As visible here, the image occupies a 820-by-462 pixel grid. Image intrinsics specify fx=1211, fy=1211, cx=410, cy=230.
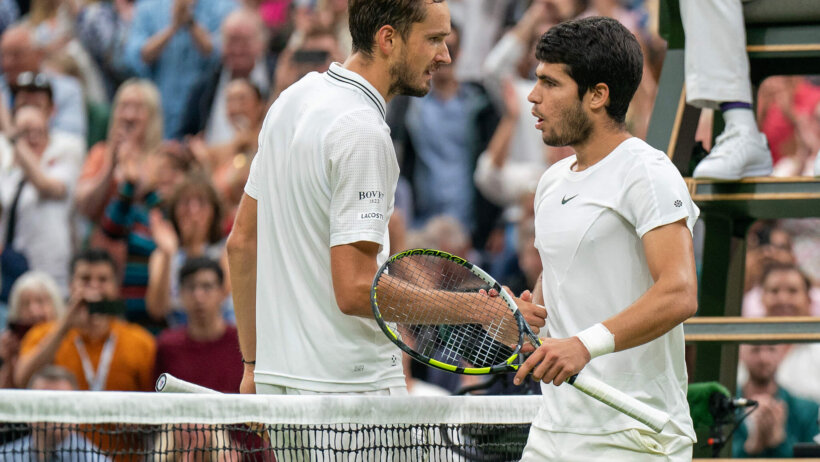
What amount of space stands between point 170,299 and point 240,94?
1534mm

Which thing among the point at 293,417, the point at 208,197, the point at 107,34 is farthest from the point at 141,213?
the point at 293,417

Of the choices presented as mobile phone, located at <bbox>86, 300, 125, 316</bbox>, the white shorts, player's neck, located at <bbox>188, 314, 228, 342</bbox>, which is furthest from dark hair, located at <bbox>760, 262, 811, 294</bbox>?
the white shorts

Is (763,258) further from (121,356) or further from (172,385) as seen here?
(172,385)

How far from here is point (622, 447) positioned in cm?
277

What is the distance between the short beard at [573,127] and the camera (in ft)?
9.40

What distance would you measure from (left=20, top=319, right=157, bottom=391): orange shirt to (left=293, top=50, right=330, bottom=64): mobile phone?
192cm

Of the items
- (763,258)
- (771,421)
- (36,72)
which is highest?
(36,72)

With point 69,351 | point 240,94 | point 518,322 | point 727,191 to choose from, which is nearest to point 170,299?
point 69,351

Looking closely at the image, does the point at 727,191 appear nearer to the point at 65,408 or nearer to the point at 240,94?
the point at 65,408

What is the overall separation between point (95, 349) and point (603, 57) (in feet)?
14.5

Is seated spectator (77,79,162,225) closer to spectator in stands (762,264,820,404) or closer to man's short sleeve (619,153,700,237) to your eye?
spectator in stands (762,264,820,404)

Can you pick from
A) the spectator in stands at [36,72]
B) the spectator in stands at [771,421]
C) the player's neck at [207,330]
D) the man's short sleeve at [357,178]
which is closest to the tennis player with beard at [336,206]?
the man's short sleeve at [357,178]

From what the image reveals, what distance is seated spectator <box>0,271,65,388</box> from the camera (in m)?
6.91

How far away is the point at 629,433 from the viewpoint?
2.76 meters
